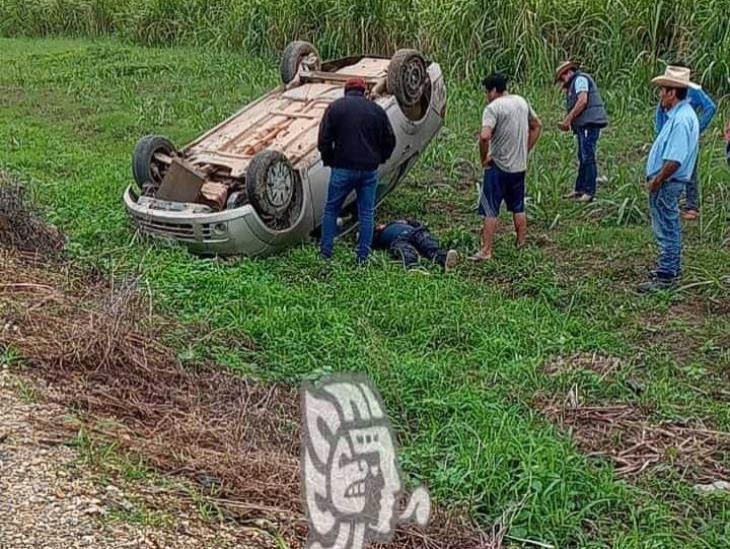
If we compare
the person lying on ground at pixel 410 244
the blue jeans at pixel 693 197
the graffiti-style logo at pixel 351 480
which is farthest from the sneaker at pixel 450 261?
the graffiti-style logo at pixel 351 480

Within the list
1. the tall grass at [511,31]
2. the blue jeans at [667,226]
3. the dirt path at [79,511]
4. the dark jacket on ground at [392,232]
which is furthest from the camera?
the tall grass at [511,31]

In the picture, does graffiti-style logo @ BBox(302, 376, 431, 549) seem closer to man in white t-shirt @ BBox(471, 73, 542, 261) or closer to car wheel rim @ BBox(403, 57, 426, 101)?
man in white t-shirt @ BBox(471, 73, 542, 261)

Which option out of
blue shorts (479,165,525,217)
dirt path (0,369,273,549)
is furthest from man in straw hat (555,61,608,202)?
dirt path (0,369,273,549)

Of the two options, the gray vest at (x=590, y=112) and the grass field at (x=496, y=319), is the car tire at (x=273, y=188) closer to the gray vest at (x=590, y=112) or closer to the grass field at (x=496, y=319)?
the grass field at (x=496, y=319)

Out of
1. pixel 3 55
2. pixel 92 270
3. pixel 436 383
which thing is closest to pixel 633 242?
pixel 436 383

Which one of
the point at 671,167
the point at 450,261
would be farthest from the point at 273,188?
the point at 671,167

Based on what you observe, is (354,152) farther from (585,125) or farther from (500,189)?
(585,125)

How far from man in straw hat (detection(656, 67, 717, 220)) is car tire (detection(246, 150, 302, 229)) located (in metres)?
2.84

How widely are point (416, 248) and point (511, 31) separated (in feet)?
20.8

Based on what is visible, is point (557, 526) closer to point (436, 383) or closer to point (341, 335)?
point (436, 383)

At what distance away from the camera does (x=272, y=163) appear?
7.73 metres

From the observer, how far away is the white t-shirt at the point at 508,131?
8094 millimetres

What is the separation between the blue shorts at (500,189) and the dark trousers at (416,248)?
1.73 feet

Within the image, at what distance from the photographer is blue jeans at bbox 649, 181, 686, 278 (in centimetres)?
730
